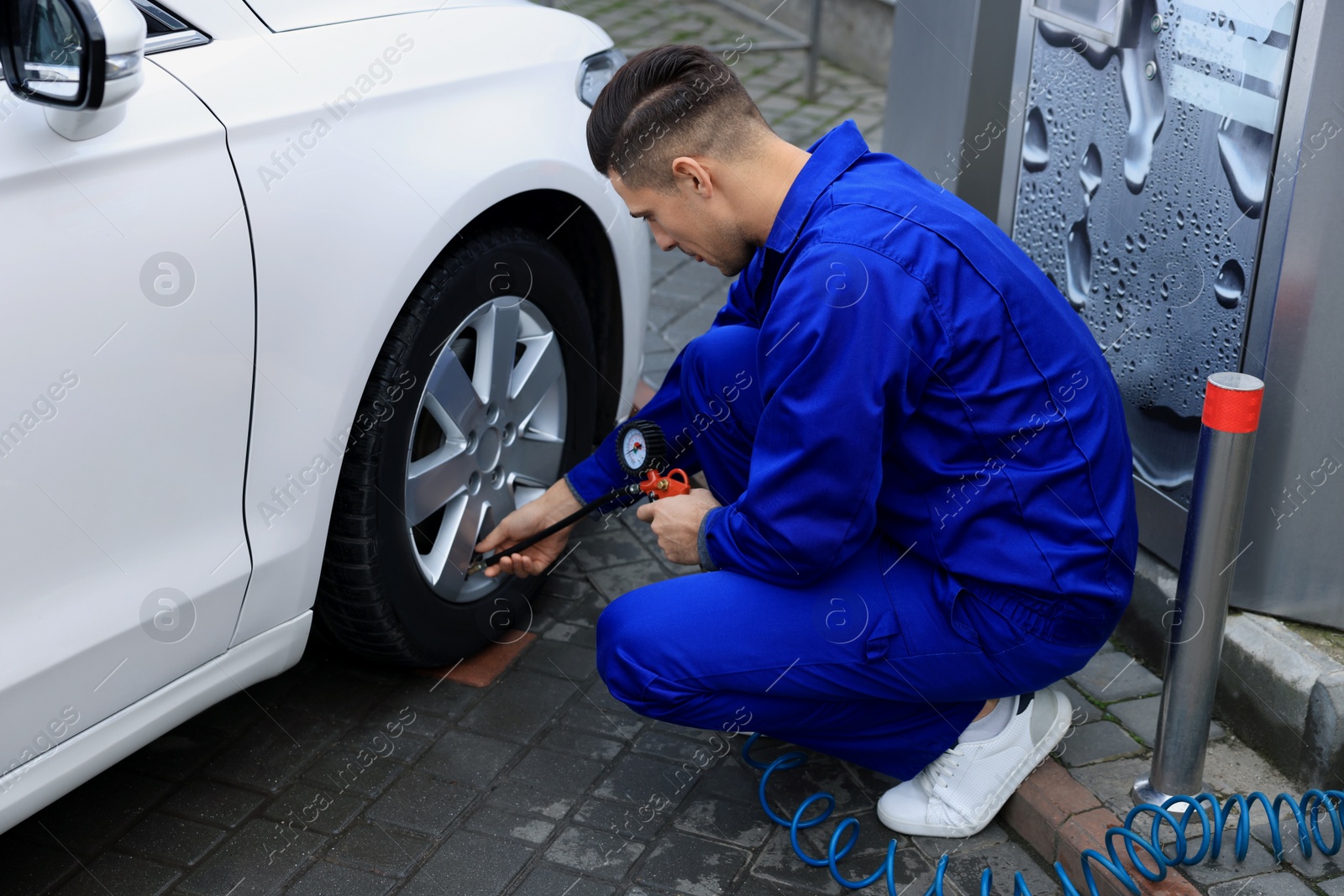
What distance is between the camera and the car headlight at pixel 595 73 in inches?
109

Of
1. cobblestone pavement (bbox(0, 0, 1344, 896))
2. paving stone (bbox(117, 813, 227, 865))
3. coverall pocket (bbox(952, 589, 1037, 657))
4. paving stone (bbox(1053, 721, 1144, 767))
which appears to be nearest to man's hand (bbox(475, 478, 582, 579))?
cobblestone pavement (bbox(0, 0, 1344, 896))

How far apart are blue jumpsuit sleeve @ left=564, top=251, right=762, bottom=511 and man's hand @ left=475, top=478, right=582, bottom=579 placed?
0.04 meters

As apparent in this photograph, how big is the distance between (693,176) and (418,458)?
921 millimetres

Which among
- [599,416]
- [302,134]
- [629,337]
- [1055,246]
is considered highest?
[302,134]

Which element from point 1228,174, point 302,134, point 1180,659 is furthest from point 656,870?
point 1228,174

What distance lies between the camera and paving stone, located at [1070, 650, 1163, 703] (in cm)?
271

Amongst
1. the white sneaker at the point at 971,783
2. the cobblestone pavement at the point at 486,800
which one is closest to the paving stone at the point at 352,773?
the cobblestone pavement at the point at 486,800

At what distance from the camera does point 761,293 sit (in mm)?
2352

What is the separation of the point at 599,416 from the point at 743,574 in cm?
102

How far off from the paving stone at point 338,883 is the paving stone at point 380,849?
0.06 feet

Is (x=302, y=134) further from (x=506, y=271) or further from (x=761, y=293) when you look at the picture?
(x=761, y=293)

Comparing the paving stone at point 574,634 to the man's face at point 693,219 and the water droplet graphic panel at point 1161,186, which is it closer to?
the man's face at point 693,219

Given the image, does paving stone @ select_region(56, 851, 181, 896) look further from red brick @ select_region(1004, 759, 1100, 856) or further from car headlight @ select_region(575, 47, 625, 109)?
car headlight @ select_region(575, 47, 625, 109)

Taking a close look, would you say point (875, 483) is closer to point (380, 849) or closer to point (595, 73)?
point (380, 849)
